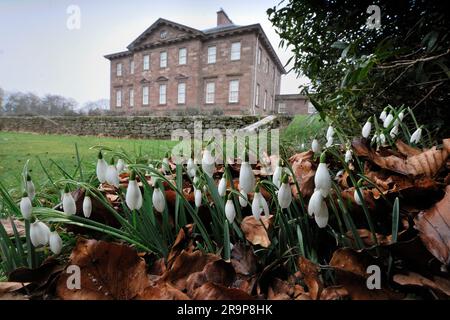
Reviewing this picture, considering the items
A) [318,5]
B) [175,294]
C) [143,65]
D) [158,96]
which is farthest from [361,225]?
[143,65]

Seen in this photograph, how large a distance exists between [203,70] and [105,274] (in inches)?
685

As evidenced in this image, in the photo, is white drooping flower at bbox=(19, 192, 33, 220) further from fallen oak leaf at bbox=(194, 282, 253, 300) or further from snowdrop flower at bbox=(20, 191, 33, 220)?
fallen oak leaf at bbox=(194, 282, 253, 300)

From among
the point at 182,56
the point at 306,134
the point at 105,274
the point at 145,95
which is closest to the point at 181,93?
the point at 182,56

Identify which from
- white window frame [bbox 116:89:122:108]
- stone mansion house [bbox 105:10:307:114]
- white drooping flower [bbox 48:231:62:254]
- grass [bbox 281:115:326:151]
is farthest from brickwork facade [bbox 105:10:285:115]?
white drooping flower [bbox 48:231:62:254]

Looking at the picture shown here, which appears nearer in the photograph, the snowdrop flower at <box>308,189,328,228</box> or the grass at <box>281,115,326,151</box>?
the snowdrop flower at <box>308,189,328,228</box>

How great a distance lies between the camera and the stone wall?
835 centimetres

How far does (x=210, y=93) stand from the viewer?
16922mm

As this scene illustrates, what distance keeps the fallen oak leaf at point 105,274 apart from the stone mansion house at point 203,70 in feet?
45.8

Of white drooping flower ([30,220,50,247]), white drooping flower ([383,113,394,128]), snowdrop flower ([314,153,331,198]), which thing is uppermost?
white drooping flower ([383,113,394,128])

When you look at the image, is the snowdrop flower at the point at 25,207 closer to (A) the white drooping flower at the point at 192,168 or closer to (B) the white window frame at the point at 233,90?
(A) the white drooping flower at the point at 192,168

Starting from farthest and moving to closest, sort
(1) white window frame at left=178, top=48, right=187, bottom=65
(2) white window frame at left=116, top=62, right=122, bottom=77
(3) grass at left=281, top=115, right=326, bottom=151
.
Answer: (2) white window frame at left=116, top=62, right=122, bottom=77, (1) white window frame at left=178, top=48, right=187, bottom=65, (3) grass at left=281, top=115, right=326, bottom=151

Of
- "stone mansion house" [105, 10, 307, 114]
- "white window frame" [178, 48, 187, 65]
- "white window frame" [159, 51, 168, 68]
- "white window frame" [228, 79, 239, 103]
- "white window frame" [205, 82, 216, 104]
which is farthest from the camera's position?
"white window frame" [159, 51, 168, 68]

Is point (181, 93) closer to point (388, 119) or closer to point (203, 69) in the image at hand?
point (203, 69)
